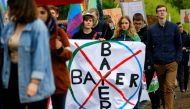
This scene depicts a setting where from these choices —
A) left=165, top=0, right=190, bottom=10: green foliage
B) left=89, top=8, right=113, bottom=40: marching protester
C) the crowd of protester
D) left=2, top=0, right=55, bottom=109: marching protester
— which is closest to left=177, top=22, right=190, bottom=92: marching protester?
left=89, top=8, right=113, bottom=40: marching protester

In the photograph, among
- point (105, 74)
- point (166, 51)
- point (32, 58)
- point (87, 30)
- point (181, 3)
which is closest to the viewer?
point (32, 58)

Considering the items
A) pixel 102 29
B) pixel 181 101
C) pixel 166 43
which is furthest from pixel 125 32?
pixel 181 101

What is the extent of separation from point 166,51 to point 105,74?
4.45 ft

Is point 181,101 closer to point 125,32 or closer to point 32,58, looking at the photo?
point 125,32

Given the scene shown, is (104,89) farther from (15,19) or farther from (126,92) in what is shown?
(15,19)

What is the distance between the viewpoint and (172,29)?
10.2m

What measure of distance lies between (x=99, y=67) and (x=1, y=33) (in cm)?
339

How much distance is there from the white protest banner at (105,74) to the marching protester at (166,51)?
2.94 ft

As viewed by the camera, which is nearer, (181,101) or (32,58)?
(32,58)

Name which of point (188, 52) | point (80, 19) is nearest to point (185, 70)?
point (188, 52)

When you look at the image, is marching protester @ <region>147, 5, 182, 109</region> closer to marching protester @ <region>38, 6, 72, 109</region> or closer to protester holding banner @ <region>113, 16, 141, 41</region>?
protester holding banner @ <region>113, 16, 141, 41</region>

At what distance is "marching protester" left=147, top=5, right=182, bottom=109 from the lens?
10.1 metres

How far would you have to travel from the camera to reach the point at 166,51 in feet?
33.2

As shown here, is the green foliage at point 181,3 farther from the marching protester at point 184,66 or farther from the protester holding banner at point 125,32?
the protester holding banner at point 125,32
